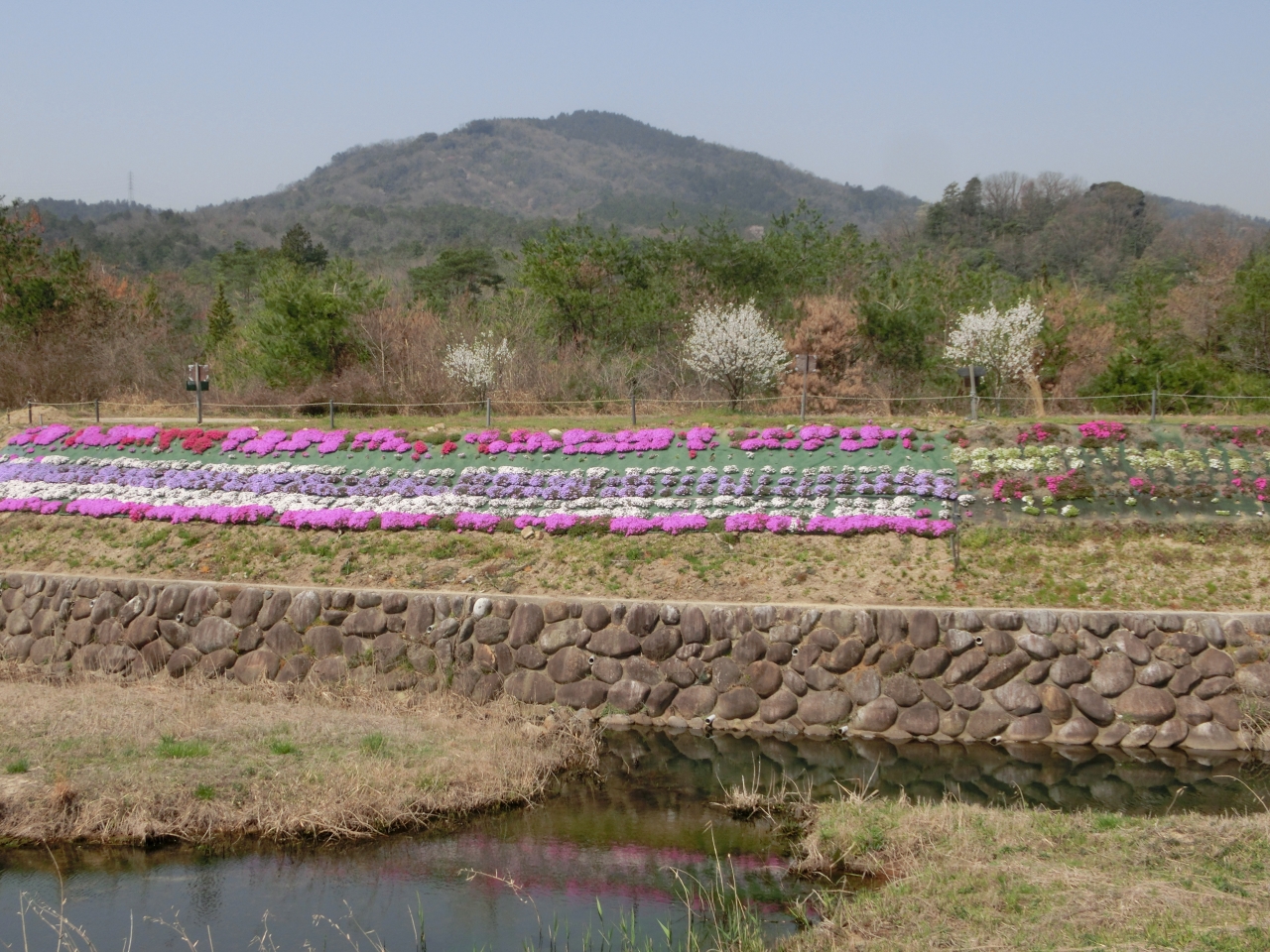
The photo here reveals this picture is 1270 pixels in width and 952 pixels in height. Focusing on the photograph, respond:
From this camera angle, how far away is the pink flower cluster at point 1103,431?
17.3m

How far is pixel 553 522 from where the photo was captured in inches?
666

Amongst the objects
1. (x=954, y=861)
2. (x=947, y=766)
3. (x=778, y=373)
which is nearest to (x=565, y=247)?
(x=778, y=373)

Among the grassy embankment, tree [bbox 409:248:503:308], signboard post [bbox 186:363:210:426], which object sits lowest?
the grassy embankment

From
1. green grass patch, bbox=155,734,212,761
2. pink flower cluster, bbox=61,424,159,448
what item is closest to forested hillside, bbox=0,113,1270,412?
pink flower cluster, bbox=61,424,159,448

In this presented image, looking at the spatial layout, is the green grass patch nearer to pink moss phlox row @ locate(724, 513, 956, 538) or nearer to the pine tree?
pink moss phlox row @ locate(724, 513, 956, 538)

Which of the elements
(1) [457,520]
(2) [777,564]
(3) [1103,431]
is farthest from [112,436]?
(3) [1103,431]

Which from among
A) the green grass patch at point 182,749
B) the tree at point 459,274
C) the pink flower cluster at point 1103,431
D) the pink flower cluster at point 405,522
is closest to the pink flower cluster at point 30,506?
the pink flower cluster at point 405,522

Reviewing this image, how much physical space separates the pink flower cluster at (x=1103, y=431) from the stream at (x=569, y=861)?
255 inches

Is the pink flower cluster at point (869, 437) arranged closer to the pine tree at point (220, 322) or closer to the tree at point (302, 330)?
the tree at point (302, 330)

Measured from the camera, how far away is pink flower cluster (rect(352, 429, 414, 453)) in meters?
20.1

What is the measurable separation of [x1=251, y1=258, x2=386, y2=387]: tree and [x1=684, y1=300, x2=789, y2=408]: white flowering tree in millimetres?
10982

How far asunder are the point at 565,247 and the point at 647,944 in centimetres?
3273

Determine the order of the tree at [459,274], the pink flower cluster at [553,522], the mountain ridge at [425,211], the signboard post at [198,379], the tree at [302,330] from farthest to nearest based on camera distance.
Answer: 1. the mountain ridge at [425,211]
2. the tree at [459,274]
3. the tree at [302,330]
4. the signboard post at [198,379]
5. the pink flower cluster at [553,522]

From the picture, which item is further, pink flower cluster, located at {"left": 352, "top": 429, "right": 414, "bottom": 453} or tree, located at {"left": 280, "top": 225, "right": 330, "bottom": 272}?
tree, located at {"left": 280, "top": 225, "right": 330, "bottom": 272}
